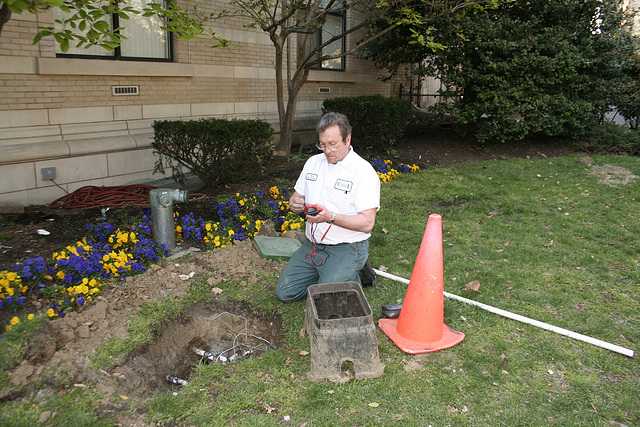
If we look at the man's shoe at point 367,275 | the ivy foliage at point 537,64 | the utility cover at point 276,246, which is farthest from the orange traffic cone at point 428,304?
the ivy foliage at point 537,64

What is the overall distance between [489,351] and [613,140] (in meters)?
10.0

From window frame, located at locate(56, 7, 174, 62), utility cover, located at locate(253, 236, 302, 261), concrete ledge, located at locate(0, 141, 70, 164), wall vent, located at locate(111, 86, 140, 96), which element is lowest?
utility cover, located at locate(253, 236, 302, 261)

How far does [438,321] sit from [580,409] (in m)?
1.05

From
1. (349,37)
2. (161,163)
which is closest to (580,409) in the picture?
(161,163)

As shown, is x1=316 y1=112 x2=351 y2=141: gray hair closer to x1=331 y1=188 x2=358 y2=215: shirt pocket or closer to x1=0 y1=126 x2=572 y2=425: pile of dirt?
x1=331 y1=188 x2=358 y2=215: shirt pocket

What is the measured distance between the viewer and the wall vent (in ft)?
24.3

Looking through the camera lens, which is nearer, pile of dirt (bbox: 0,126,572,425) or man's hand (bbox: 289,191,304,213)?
pile of dirt (bbox: 0,126,572,425)

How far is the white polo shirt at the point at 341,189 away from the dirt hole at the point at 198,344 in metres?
0.88

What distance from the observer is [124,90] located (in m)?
7.54

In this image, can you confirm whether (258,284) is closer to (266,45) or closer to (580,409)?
(580,409)

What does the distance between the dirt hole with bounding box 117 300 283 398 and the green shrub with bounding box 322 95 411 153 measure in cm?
690

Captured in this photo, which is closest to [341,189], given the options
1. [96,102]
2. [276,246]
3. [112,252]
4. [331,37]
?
[276,246]

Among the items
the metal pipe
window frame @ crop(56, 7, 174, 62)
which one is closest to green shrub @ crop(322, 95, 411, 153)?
window frame @ crop(56, 7, 174, 62)

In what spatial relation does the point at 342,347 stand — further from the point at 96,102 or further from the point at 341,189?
the point at 96,102
